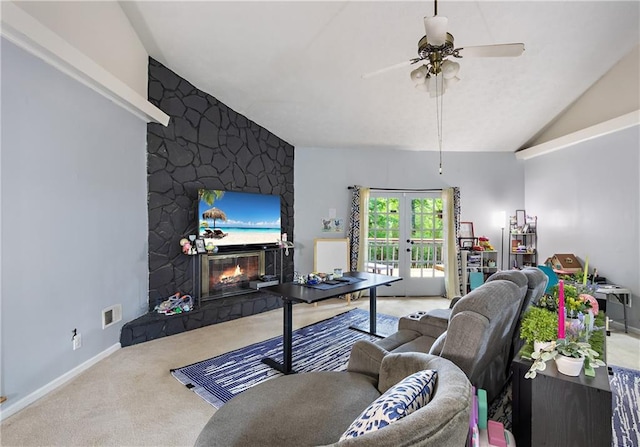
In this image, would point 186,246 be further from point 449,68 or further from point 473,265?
point 473,265

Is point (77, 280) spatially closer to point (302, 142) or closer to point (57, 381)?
point (57, 381)

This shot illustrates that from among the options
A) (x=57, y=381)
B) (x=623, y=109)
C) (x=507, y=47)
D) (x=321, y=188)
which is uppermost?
(x=623, y=109)

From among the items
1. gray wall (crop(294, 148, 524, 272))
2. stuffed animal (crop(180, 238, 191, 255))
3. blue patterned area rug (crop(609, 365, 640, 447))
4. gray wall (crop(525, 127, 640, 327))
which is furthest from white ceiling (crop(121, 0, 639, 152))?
blue patterned area rug (crop(609, 365, 640, 447))

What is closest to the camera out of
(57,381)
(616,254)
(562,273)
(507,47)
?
(507,47)

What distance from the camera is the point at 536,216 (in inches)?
225

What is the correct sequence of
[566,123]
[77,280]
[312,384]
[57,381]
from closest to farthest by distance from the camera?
1. [312,384]
2. [57,381]
3. [77,280]
4. [566,123]

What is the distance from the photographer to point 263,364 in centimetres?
297

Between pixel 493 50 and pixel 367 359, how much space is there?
88.4 inches

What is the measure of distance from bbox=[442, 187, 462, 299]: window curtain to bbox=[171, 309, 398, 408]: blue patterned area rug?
2133 mm

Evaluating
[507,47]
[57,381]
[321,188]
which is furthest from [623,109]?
[57,381]

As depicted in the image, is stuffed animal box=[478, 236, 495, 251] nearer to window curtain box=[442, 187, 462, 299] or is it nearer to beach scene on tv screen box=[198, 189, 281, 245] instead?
window curtain box=[442, 187, 462, 299]

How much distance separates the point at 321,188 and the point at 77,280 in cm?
390

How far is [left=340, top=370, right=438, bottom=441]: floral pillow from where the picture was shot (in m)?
0.95

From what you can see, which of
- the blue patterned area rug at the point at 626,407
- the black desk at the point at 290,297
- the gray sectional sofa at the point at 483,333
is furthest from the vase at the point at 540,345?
the black desk at the point at 290,297
